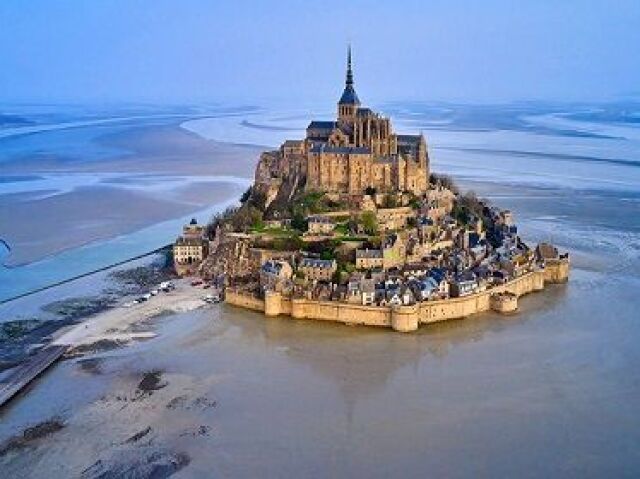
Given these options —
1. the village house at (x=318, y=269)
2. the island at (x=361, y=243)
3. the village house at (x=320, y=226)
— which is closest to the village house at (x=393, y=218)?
the island at (x=361, y=243)

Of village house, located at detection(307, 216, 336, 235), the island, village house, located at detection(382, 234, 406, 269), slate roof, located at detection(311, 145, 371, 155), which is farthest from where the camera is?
slate roof, located at detection(311, 145, 371, 155)

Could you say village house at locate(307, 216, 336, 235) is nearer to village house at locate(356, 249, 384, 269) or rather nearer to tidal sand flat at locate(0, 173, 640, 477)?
village house at locate(356, 249, 384, 269)

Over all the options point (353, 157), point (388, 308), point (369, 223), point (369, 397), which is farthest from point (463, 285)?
point (353, 157)

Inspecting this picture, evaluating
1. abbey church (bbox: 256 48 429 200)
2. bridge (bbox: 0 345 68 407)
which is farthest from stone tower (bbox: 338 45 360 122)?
bridge (bbox: 0 345 68 407)

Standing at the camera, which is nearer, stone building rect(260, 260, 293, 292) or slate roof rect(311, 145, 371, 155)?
stone building rect(260, 260, 293, 292)

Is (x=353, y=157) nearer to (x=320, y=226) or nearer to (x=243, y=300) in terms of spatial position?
(x=320, y=226)

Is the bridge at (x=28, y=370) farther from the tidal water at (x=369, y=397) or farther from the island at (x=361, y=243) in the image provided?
the island at (x=361, y=243)
